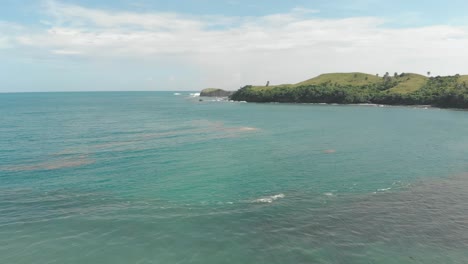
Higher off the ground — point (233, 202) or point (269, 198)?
point (269, 198)

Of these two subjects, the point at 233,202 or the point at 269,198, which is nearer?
the point at 233,202

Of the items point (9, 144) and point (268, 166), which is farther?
point (9, 144)

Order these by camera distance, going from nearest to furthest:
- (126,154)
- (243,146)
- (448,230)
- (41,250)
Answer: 1. (41,250)
2. (448,230)
3. (126,154)
4. (243,146)

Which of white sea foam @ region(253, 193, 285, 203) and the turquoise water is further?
white sea foam @ region(253, 193, 285, 203)

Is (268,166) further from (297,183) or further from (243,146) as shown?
(243,146)

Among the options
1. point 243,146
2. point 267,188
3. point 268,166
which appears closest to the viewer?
point 267,188

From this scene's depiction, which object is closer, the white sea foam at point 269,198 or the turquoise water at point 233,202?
the turquoise water at point 233,202

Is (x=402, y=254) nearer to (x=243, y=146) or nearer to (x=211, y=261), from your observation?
(x=211, y=261)

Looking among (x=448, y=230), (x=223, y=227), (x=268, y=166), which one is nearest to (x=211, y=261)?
(x=223, y=227)
